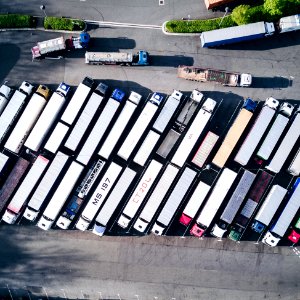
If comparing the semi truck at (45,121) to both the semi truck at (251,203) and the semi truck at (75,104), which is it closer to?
the semi truck at (75,104)

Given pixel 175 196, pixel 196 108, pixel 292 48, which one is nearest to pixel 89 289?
pixel 175 196

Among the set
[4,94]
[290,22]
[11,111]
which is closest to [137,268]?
[11,111]

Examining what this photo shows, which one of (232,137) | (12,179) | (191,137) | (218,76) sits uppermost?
(218,76)

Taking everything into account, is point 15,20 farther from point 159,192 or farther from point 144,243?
point 144,243

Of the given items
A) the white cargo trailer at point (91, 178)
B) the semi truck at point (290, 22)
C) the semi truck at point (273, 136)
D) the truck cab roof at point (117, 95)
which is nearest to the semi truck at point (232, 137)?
the semi truck at point (273, 136)

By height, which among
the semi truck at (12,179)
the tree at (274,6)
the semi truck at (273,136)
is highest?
the tree at (274,6)

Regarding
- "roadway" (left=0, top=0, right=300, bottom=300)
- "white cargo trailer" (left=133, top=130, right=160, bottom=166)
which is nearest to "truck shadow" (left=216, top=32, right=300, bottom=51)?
"roadway" (left=0, top=0, right=300, bottom=300)

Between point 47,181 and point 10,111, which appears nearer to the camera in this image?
point 47,181

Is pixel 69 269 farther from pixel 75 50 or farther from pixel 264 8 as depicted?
pixel 264 8
